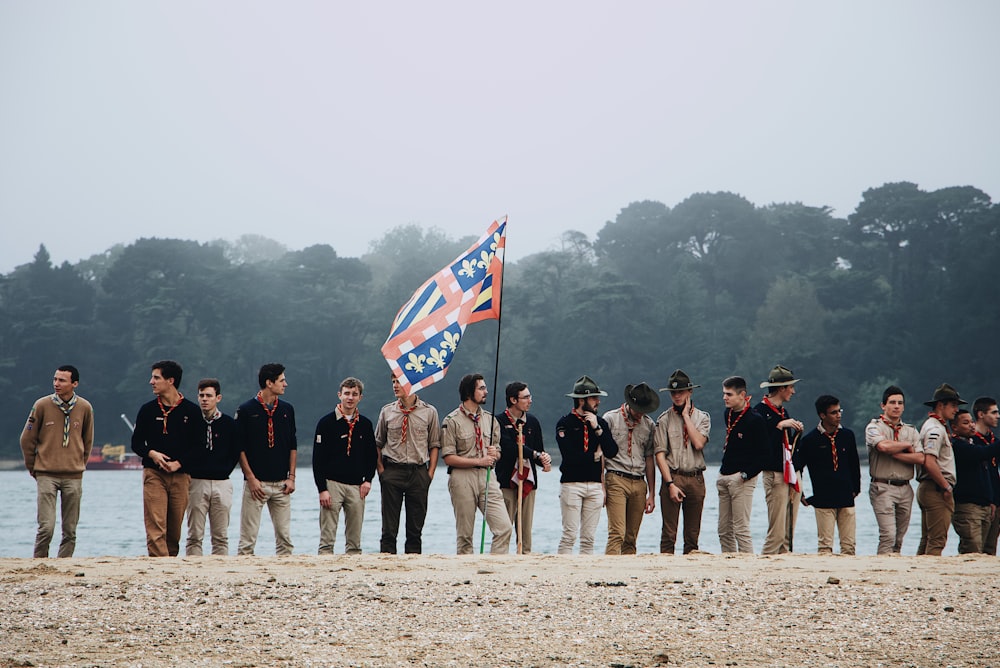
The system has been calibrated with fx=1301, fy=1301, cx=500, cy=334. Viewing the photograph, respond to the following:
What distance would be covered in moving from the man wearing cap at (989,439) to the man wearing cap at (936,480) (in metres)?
0.40

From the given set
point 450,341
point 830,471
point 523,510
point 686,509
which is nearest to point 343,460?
point 450,341

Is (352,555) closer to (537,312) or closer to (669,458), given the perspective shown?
(669,458)

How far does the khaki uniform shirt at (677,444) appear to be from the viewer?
40.5 feet

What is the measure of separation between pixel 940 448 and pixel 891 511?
772mm

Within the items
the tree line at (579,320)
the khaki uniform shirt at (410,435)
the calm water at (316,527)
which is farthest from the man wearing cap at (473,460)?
the tree line at (579,320)

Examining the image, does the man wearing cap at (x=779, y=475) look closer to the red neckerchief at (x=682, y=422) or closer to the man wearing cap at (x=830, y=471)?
the man wearing cap at (x=830, y=471)

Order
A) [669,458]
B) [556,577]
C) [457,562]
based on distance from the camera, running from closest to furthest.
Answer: [556,577]
[457,562]
[669,458]

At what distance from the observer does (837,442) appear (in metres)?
12.5

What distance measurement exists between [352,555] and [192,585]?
2267mm

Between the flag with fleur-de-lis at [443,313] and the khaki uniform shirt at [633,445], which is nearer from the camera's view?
the flag with fleur-de-lis at [443,313]

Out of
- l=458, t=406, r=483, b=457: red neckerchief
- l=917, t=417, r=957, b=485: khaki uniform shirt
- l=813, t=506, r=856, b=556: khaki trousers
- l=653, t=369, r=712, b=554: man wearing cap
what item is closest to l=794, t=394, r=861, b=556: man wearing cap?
l=813, t=506, r=856, b=556: khaki trousers

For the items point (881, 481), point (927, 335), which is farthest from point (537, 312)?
point (881, 481)

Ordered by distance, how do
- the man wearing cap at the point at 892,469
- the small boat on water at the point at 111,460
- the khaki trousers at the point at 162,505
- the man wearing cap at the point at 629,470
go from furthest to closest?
1. the small boat on water at the point at 111,460
2. the man wearing cap at the point at 892,469
3. the man wearing cap at the point at 629,470
4. the khaki trousers at the point at 162,505

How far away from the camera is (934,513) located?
1270cm
